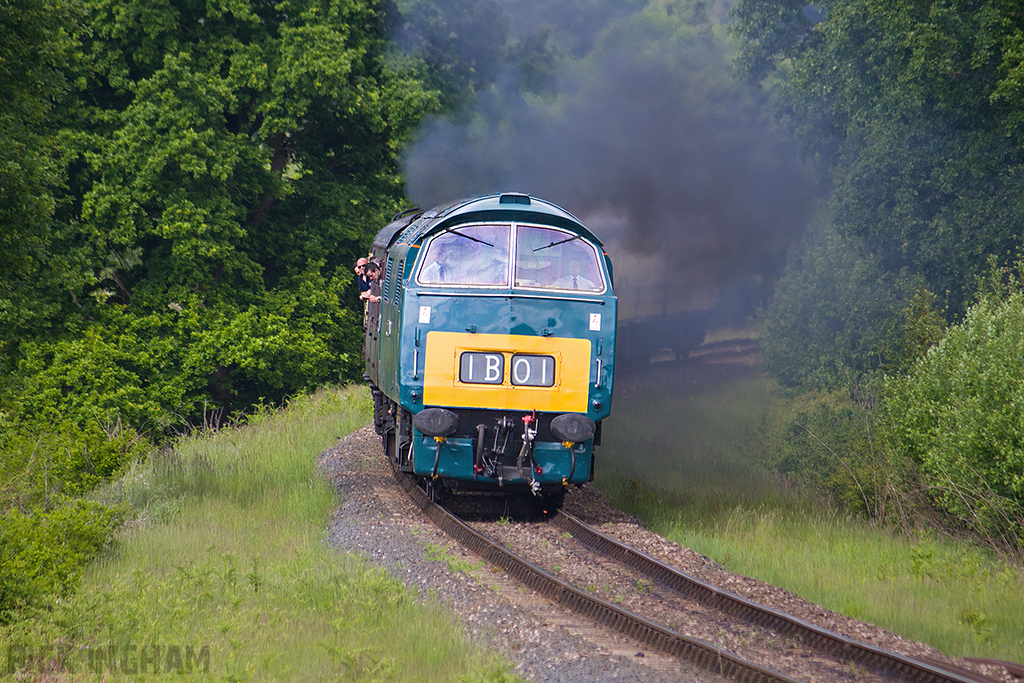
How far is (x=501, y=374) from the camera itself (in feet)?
34.4

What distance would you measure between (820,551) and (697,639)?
13.0ft

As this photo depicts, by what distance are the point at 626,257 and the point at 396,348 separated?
16.1 meters

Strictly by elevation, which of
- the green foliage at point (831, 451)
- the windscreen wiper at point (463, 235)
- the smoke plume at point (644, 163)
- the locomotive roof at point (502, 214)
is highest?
the smoke plume at point (644, 163)

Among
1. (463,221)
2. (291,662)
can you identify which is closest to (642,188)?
(463,221)

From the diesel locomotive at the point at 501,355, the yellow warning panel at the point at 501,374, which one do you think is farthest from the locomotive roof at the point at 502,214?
the yellow warning panel at the point at 501,374

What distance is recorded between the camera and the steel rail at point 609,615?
6848mm

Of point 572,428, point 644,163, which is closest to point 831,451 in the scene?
point 572,428

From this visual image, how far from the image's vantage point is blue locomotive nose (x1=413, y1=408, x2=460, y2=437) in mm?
10315

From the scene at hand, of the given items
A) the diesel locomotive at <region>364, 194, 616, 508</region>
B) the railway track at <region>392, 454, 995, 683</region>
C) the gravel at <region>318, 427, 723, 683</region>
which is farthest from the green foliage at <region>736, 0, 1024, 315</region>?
the gravel at <region>318, 427, 723, 683</region>

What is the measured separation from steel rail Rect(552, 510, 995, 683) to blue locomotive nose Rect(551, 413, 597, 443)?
1123 millimetres

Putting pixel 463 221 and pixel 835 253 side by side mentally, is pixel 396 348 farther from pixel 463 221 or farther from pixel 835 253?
pixel 835 253

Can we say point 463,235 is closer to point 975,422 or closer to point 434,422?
point 434,422

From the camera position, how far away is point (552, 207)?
1176 centimetres

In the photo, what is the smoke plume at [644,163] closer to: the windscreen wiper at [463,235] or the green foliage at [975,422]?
the windscreen wiper at [463,235]
